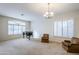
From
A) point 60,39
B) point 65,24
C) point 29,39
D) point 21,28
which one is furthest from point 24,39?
point 65,24

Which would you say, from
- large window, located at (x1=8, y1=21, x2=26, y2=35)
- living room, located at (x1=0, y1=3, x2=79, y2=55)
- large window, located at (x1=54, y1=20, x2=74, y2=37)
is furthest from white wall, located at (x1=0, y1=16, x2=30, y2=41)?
large window, located at (x1=54, y1=20, x2=74, y2=37)

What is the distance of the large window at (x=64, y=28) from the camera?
2.98 meters

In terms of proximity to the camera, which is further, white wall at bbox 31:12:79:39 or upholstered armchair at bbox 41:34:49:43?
white wall at bbox 31:12:79:39

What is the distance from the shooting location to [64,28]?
2967 mm

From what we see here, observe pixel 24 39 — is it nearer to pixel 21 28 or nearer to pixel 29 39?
pixel 29 39

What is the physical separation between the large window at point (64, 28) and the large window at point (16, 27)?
1019mm

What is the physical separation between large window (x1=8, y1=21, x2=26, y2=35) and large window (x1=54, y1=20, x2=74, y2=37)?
1019mm

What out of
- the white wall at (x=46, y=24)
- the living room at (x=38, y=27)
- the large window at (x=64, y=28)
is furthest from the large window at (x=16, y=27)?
the large window at (x=64, y=28)

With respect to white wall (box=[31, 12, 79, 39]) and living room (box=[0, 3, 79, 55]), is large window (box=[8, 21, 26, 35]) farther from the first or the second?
white wall (box=[31, 12, 79, 39])

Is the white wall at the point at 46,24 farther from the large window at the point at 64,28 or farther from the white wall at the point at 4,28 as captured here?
the white wall at the point at 4,28

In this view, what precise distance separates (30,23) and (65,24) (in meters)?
1.09

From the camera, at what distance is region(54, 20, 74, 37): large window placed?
2980 millimetres

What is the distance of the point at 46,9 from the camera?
341 cm

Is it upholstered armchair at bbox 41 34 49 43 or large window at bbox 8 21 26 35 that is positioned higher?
large window at bbox 8 21 26 35
